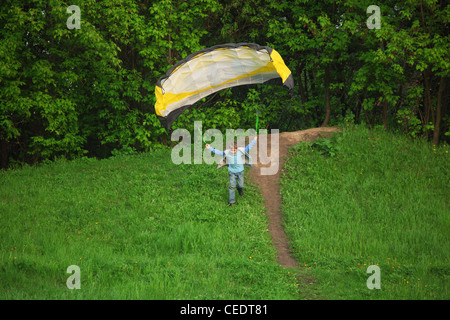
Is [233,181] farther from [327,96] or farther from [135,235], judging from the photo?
[327,96]

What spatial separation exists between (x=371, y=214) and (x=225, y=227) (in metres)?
4.28

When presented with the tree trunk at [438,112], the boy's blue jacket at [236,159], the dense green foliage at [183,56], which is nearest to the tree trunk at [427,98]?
the dense green foliage at [183,56]

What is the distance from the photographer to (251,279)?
30.3ft

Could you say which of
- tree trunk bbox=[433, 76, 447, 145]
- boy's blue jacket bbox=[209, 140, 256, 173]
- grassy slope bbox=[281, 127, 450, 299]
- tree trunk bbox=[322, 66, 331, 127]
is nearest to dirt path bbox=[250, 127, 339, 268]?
grassy slope bbox=[281, 127, 450, 299]

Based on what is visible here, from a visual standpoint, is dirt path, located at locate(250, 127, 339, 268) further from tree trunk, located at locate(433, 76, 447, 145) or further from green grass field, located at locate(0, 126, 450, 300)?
tree trunk, located at locate(433, 76, 447, 145)

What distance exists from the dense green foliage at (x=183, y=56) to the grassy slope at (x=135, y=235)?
3.17 metres

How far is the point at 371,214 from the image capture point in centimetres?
1271

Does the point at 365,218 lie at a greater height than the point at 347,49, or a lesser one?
lesser

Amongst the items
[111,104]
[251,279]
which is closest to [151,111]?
[111,104]

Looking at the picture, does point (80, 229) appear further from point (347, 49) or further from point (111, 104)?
point (347, 49)

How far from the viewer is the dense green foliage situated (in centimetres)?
1692

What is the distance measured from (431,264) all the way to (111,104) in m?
14.9

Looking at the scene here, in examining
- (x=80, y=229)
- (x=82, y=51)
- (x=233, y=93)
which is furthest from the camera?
(x=233, y=93)

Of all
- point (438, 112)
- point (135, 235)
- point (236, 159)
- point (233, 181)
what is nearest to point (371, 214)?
point (233, 181)
